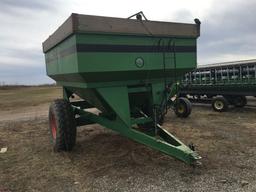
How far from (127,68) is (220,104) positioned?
6.63 m

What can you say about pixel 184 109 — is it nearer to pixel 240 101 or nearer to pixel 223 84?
pixel 223 84

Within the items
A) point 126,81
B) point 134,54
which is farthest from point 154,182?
point 134,54

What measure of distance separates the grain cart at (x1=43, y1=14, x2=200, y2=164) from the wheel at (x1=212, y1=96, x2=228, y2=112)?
5317 millimetres

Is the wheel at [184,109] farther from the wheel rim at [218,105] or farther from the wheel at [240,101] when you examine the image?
the wheel at [240,101]

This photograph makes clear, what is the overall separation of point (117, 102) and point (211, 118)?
510 cm

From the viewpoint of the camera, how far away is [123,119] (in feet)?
14.5

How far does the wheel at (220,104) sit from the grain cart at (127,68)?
532 cm

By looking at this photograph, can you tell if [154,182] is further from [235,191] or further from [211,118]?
[211,118]

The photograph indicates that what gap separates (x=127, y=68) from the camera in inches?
168

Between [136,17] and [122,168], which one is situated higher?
[136,17]

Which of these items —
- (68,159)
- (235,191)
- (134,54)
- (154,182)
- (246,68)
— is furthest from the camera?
(246,68)

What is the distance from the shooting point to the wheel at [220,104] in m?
9.86

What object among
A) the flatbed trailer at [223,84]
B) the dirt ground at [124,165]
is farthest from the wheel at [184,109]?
the dirt ground at [124,165]

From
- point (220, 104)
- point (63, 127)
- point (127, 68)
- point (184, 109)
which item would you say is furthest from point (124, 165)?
point (220, 104)
